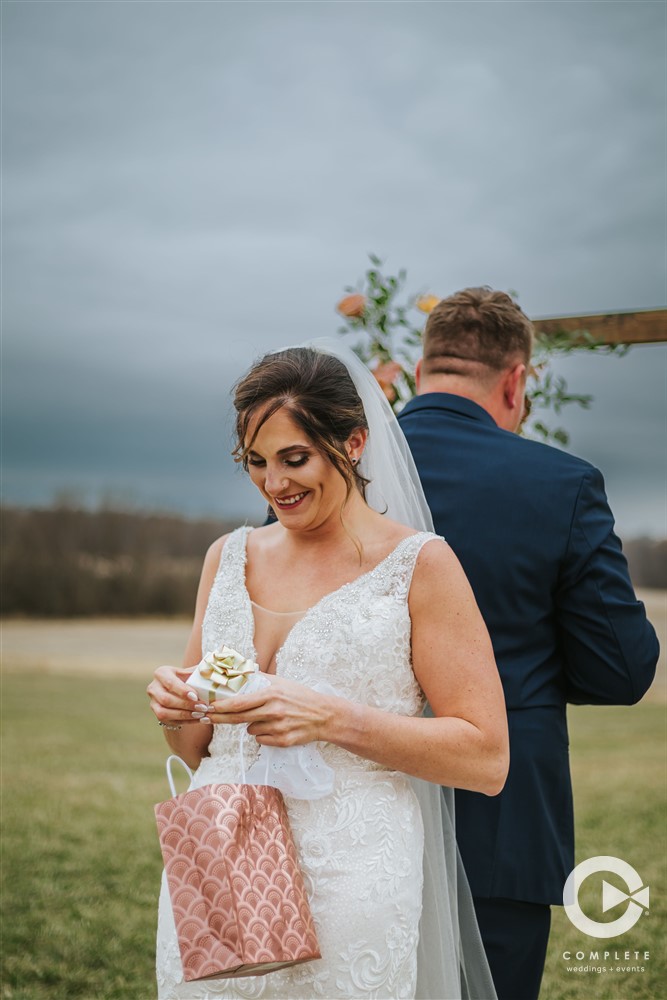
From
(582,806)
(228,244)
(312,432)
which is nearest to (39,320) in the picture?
(228,244)

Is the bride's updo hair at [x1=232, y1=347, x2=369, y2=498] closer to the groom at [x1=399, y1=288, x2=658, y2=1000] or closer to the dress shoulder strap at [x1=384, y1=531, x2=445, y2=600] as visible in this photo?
the dress shoulder strap at [x1=384, y1=531, x2=445, y2=600]

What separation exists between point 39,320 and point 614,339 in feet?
33.3

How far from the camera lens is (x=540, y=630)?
2.58m

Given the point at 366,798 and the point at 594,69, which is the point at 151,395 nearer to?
the point at 594,69

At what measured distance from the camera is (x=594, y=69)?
7.65m

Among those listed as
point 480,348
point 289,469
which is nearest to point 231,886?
point 289,469

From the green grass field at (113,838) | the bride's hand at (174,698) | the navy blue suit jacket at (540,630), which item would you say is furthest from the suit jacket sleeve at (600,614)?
the green grass field at (113,838)

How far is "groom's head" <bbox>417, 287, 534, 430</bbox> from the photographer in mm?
2807

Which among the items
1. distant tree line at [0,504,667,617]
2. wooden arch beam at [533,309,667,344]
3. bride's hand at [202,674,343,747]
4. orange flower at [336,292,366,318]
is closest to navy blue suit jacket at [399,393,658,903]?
bride's hand at [202,674,343,747]

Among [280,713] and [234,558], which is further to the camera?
[234,558]

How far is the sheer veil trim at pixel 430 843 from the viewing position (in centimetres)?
228

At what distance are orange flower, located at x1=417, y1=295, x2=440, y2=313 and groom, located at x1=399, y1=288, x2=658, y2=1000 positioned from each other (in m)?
0.78

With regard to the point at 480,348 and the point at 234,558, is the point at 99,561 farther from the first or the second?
the point at 234,558

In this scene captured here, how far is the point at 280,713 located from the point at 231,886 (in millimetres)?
333
